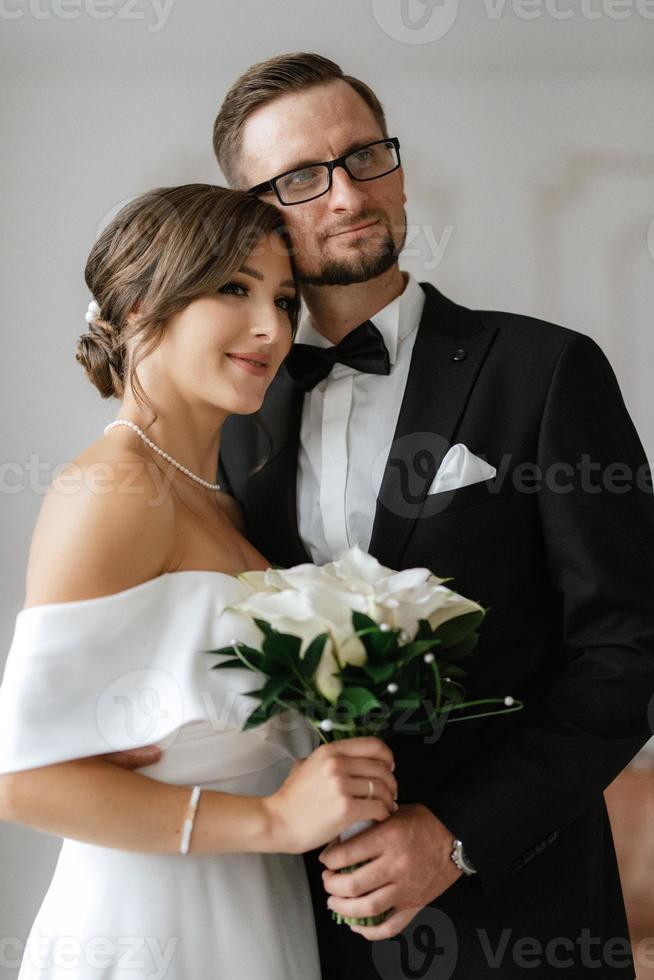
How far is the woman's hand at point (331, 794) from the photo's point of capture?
1427 millimetres

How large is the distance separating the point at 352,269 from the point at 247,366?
0.33 metres

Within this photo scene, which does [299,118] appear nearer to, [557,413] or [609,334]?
[557,413]

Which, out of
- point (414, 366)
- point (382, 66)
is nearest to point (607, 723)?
point (414, 366)

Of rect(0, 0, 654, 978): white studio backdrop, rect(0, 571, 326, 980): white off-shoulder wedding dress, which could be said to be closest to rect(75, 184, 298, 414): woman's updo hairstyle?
rect(0, 571, 326, 980): white off-shoulder wedding dress

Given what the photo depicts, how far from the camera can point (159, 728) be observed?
152cm

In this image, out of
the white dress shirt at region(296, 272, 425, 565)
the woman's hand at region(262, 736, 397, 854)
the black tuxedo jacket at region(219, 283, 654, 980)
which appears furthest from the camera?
the white dress shirt at region(296, 272, 425, 565)

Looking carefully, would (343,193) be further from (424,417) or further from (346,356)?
(424,417)

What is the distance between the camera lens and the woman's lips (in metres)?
1.82

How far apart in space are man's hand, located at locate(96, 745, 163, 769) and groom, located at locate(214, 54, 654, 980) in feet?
1.02

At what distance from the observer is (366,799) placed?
145cm

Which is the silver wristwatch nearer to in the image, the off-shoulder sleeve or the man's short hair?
the off-shoulder sleeve

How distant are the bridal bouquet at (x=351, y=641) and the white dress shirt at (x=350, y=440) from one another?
456 millimetres

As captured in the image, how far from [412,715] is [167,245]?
922 mm

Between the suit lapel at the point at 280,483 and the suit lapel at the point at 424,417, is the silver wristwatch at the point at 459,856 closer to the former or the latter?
the suit lapel at the point at 424,417
